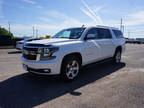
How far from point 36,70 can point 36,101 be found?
106 cm

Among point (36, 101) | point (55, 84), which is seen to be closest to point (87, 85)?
point (55, 84)

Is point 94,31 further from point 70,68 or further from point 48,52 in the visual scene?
point 48,52

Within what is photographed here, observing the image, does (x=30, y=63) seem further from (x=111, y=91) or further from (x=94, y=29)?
(x=94, y=29)

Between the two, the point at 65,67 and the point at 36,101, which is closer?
the point at 36,101

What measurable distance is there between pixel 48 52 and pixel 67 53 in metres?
0.63

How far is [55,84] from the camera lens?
3.87 metres

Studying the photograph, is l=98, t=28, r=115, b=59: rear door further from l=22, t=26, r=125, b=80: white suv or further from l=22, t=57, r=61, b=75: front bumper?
l=22, t=57, r=61, b=75: front bumper

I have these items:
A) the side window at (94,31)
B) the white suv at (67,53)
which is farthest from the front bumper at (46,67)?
the side window at (94,31)

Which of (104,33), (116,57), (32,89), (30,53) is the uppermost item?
(104,33)

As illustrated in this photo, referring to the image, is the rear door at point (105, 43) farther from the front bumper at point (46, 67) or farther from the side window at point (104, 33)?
the front bumper at point (46, 67)

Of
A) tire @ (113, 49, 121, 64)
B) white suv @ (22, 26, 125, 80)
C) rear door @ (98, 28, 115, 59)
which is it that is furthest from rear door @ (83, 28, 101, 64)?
tire @ (113, 49, 121, 64)

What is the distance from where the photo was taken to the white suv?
348 cm

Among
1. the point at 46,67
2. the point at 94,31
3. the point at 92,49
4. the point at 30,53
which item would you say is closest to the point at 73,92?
the point at 46,67

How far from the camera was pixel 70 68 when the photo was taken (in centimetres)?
406
